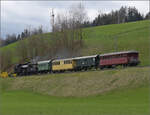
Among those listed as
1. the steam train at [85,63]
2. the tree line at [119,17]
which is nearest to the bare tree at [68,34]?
the steam train at [85,63]

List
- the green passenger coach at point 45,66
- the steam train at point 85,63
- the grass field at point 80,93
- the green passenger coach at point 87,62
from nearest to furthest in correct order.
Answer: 1. the grass field at point 80,93
2. the steam train at point 85,63
3. the green passenger coach at point 87,62
4. the green passenger coach at point 45,66

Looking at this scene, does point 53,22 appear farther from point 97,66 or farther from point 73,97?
point 73,97

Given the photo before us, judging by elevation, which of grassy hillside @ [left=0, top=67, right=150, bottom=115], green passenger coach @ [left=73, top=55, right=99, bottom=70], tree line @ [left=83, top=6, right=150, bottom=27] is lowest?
grassy hillside @ [left=0, top=67, right=150, bottom=115]

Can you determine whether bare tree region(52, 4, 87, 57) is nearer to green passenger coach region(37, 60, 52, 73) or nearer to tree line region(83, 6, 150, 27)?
green passenger coach region(37, 60, 52, 73)

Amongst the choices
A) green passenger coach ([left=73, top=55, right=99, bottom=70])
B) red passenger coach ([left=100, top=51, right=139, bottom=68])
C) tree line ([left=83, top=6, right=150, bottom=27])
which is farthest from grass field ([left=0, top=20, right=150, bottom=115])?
A: tree line ([left=83, top=6, right=150, bottom=27])

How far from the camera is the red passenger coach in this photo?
3984 centimetres

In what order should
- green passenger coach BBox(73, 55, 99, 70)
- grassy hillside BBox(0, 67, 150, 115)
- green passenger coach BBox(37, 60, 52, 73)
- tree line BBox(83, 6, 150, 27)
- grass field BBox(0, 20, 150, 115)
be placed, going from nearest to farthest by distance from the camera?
grass field BBox(0, 20, 150, 115) → grassy hillside BBox(0, 67, 150, 115) → green passenger coach BBox(73, 55, 99, 70) → green passenger coach BBox(37, 60, 52, 73) → tree line BBox(83, 6, 150, 27)

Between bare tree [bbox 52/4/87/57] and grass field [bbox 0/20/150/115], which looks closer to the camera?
grass field [bbox 0/20/150/115]

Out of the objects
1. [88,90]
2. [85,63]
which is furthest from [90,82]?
[85,63]

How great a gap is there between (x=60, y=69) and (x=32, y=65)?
35.3 feet

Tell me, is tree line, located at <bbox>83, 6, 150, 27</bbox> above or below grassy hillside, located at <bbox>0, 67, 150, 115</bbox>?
above

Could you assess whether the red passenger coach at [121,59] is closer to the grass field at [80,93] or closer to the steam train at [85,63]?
the steam train at [85,63]

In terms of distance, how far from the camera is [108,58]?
138 feet

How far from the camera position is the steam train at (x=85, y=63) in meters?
40.3
